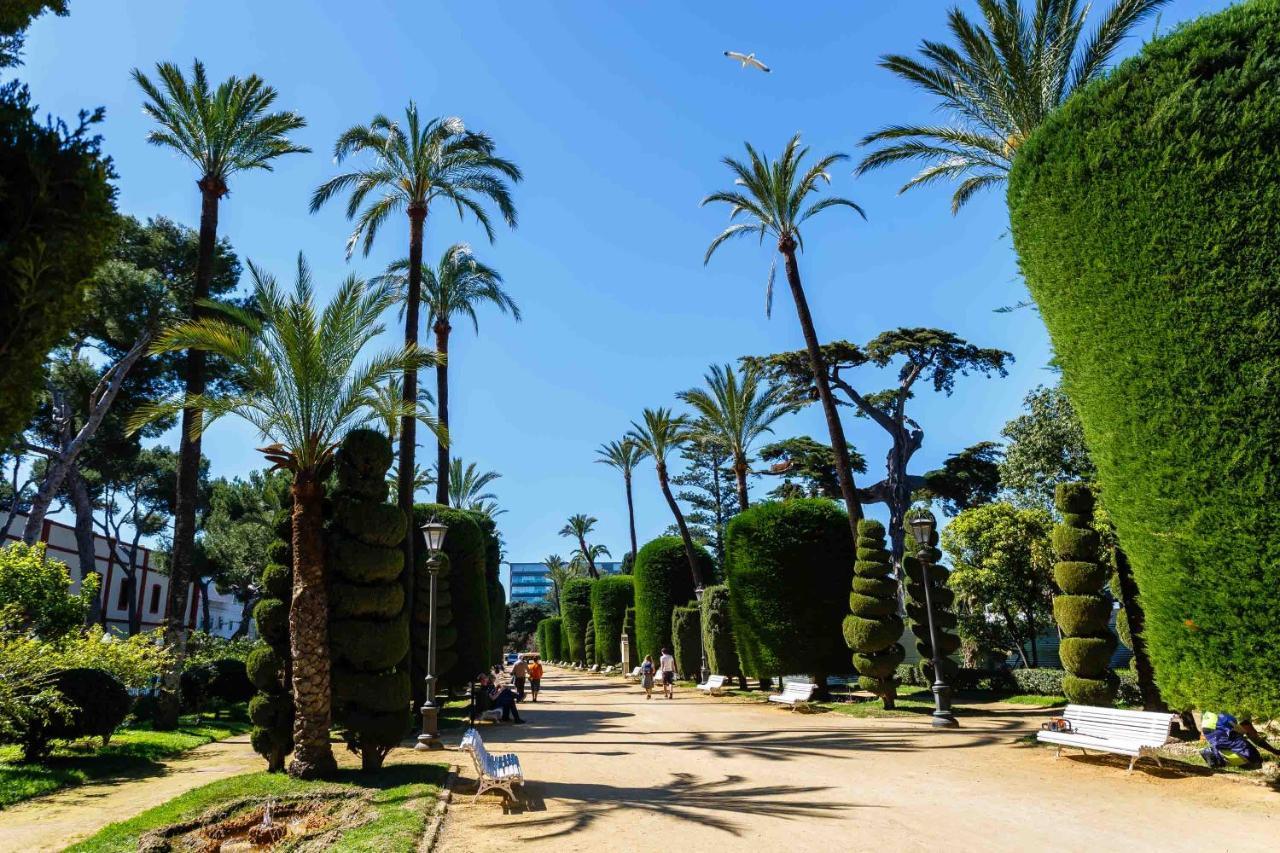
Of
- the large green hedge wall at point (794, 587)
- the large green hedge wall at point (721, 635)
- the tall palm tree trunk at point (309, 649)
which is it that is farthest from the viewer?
the large green hedge wall at point (721, 635)

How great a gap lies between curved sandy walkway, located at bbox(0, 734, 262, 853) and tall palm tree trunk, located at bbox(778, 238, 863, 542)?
48.0 feet

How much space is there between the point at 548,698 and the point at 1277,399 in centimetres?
2428

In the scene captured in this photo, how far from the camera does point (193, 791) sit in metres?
9.41

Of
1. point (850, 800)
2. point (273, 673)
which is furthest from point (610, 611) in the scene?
point (850, 800)

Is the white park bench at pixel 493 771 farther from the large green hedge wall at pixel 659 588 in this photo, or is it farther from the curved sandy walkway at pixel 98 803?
the large green hedge wall at pixel 659 588

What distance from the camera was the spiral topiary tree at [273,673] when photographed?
10430mm

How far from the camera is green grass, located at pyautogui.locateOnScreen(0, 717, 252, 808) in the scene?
10195mm

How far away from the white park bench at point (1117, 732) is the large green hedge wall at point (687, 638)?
65.7ft

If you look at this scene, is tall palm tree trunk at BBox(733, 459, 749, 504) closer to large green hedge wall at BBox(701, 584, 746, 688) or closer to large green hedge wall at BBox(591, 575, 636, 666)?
large green hedge wall at BBox(701, 584, 746, 688)

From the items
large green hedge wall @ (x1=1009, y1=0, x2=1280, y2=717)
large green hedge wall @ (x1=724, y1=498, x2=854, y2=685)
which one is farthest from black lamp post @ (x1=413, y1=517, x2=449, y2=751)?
large green hedge wall @ (x1=1009, y1=0, x2=1280, y2=717)

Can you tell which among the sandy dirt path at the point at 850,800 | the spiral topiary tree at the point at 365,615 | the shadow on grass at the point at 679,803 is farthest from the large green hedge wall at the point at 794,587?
the spiral topiary tree at the point at 365,615

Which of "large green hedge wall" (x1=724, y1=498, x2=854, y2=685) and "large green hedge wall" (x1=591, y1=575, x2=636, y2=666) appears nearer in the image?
"large green hedge wall" (x1=724, y1=498, x2=854, y2=685)

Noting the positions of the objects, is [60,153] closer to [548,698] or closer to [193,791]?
[193,791]

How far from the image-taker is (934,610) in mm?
17391
